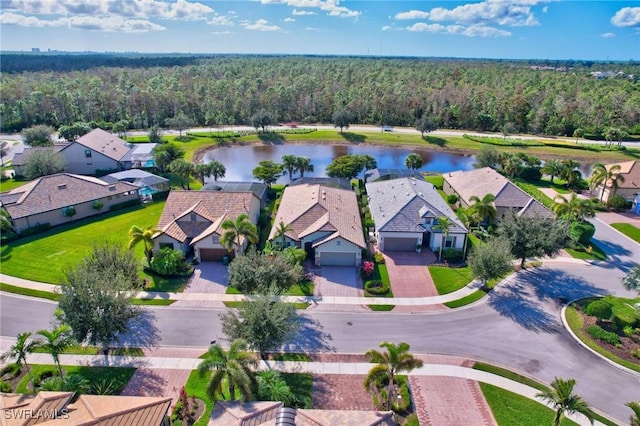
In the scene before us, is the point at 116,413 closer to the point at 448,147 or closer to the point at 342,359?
the point at 342,359

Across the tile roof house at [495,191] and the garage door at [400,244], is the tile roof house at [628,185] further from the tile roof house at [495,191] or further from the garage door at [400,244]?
the garage door at [400,244]

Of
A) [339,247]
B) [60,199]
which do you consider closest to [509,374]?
[339,247]

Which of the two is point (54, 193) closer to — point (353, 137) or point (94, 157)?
point (94, 157)

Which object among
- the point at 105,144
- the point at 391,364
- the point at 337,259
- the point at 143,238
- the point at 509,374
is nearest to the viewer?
the point at 391,364

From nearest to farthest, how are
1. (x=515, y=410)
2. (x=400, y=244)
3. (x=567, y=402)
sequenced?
(x=567, y=402) → (x=515, y=410) → (x=400, y=244)

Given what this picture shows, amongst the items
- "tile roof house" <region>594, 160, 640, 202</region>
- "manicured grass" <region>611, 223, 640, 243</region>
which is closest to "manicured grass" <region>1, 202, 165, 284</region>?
"manicured grass" <region>611, 223, 640, 243</region>

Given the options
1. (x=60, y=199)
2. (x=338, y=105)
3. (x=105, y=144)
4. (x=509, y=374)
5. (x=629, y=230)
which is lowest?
(x=509, y=374)

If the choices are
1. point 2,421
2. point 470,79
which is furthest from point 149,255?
point 470,79
